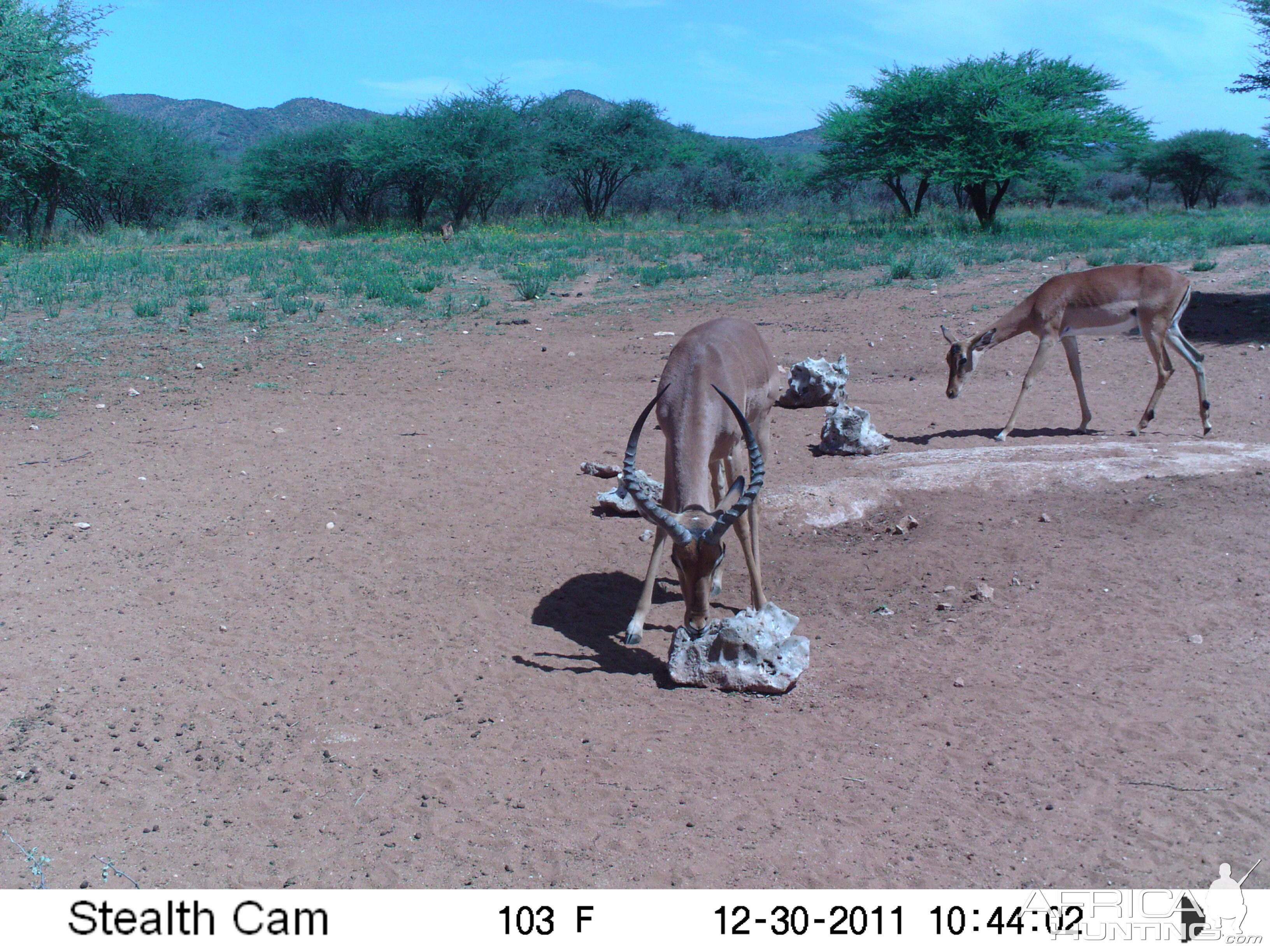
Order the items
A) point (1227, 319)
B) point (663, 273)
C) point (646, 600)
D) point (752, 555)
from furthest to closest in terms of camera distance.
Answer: point (663, 273) → point (1227, 319) → point (752, 555) → point (646, 600)

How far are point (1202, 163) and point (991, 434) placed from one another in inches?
1826

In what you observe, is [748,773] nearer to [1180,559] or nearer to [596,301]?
[1180,559]

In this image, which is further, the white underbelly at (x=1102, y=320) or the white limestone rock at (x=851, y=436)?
the white underbelly at (x=1102, y=320)

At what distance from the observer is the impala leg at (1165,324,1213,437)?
9094 mm

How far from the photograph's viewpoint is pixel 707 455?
17.3 ft

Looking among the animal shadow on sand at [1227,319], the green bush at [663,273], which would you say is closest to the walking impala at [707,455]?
the animal shadow on sand at [1227,319]

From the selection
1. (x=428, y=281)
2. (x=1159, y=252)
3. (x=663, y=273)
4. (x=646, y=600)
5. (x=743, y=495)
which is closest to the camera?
(x=743, y=495)

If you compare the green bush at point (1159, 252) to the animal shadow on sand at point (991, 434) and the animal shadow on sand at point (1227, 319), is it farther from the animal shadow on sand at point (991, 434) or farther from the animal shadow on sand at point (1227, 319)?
the animal shadow on sand at point (991, 434)

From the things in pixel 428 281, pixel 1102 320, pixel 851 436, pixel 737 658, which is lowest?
pixel 737 658

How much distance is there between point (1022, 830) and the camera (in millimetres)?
3701

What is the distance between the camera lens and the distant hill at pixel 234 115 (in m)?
92.1

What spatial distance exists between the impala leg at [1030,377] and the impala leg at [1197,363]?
1214 mm

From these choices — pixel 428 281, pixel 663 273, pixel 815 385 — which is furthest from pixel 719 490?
pixel 663 273

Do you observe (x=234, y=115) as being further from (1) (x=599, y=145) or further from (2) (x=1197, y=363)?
(2) (x=1197, y=363)
